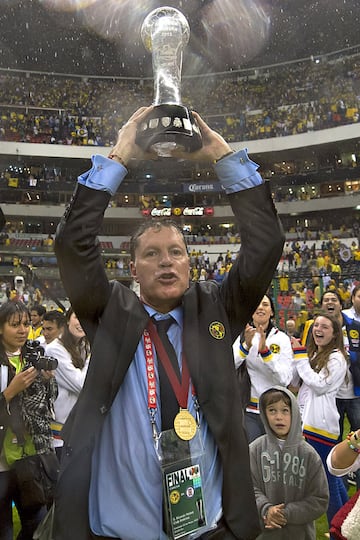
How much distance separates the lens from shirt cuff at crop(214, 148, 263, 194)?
68.2 inches

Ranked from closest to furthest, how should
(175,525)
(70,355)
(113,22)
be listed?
(175,525)
(70,355)
(113,22)

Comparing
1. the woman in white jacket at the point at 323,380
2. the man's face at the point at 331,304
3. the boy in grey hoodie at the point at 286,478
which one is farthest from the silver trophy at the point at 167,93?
the man's face at the point at 331,304

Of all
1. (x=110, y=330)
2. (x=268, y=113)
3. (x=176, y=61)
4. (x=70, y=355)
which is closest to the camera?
(x=110, y=330)

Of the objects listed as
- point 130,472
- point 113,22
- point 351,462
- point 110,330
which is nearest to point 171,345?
point 110,330

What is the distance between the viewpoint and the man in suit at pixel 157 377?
59.3 inches

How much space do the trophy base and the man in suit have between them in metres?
0.03

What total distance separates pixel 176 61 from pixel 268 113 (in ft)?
92.2

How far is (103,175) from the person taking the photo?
1652 mm

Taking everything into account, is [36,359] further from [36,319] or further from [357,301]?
[36,319]

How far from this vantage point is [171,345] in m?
1.67

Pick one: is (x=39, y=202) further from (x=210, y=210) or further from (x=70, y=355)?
(x=70, y=355)

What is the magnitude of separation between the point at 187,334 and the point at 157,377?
15cm

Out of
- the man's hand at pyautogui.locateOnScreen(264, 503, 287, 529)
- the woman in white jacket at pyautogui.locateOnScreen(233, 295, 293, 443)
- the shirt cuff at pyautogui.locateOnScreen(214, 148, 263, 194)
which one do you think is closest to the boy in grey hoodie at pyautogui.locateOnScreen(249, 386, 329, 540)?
the man's hand at pyautogui.locateOnScreen(264, 503, 287, 529)

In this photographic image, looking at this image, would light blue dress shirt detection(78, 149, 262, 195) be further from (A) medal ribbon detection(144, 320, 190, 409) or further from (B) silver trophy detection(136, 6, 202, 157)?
(A) medal ribbon detection(144, 320, 190, 409)
